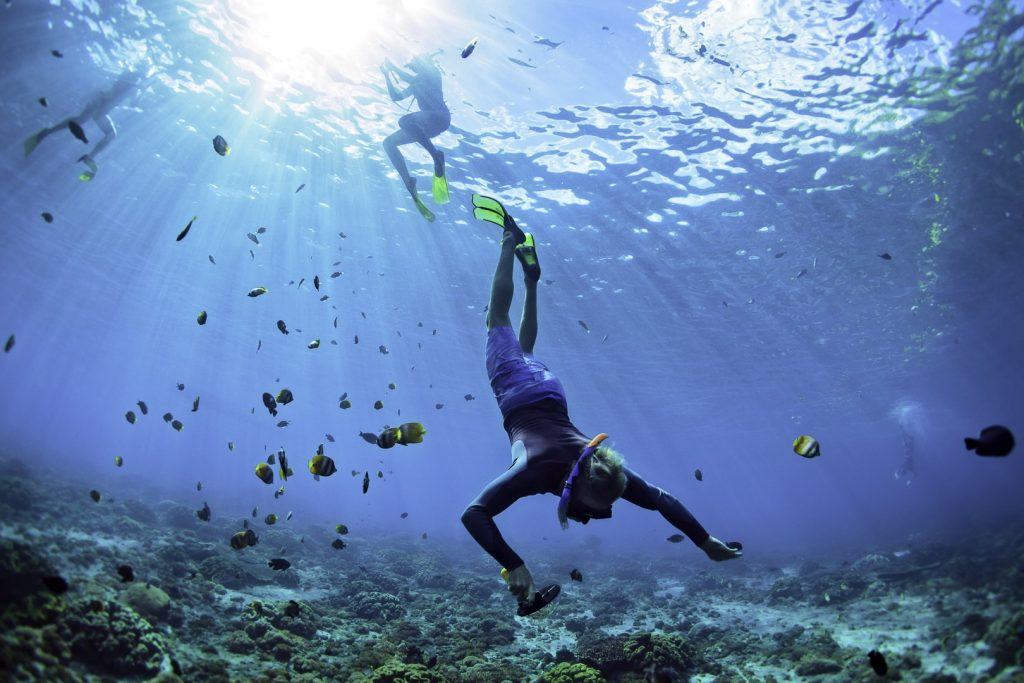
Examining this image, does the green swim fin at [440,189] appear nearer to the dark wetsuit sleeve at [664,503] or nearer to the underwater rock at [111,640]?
the dark wetsuit sleeve at [664,503]

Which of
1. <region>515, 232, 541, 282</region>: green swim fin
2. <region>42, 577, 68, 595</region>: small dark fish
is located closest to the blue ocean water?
<region>515, 232, 541, 282</region>: green swim fin

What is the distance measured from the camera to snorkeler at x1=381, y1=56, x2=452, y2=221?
957 cm

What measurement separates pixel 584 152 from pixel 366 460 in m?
124

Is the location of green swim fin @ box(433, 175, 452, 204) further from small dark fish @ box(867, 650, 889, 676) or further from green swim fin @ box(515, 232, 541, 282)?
small dark fish @ box(867, 650, 889, 676)

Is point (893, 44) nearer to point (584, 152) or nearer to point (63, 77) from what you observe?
point (584, 152)

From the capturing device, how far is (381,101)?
48.2 ft

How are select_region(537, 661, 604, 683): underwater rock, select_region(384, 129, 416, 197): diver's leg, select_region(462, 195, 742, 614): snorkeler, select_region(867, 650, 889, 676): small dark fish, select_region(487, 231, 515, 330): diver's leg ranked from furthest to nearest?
select_region(384, 129, 416, 197): diver's leg, select_region(537, 661, 604, 683): underwater rock, select_region(487, 231, 515, 330): diver's leg, select_region(867, 650, 889, 676): small dark fish, select_region(462, 195, 742, 614): snorkeler

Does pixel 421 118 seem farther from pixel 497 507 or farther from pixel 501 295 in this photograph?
pixel 497 507

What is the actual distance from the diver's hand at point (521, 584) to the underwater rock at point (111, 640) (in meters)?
5.85

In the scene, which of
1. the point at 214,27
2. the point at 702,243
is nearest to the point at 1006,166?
the point at 702,243

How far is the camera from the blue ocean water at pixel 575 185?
12.4 m

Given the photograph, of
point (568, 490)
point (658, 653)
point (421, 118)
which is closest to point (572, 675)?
point (658, 653)

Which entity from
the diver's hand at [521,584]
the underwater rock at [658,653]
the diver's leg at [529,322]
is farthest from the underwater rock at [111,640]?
the underwater rock at [658,653]

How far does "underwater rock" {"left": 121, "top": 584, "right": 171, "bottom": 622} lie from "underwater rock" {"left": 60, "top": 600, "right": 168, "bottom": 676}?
2.07m
